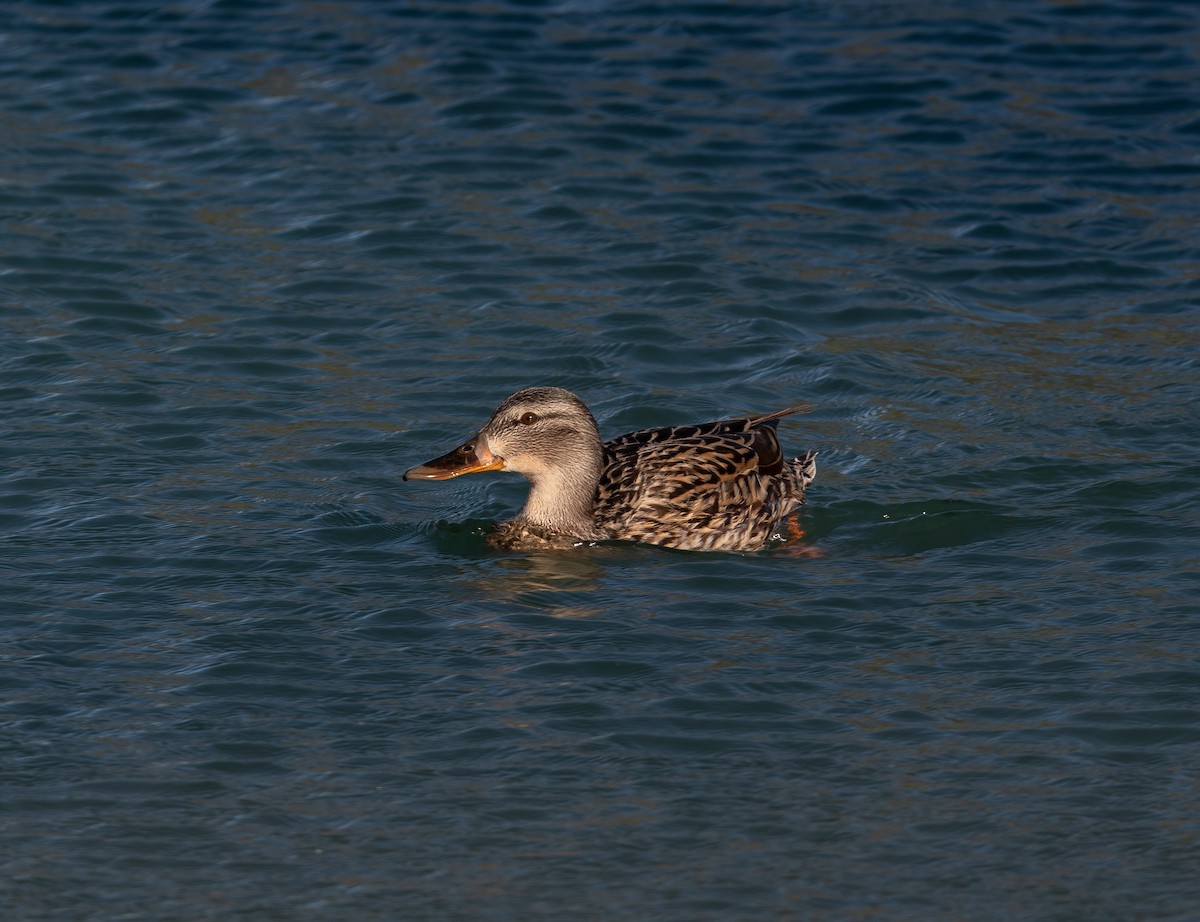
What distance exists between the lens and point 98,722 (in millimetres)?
8461

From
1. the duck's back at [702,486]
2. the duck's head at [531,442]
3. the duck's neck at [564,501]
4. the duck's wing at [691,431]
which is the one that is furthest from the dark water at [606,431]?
the duck's wing at [691,431]

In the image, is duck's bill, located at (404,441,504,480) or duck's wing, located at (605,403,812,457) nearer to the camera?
duck's bill, located at (404,441,504,480)

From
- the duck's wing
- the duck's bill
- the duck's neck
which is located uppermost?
the duck's bill

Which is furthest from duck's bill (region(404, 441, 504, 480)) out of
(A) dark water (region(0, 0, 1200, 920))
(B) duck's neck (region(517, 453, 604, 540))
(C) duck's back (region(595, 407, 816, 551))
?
(C) duck's back (region(595, 407, 816, 551))

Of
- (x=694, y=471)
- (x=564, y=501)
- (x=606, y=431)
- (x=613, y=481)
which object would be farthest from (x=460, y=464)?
(x=606, y=431)

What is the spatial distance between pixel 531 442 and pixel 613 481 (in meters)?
0.59

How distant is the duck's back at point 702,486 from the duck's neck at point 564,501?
11 cm

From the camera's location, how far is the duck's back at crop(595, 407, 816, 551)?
1109cm

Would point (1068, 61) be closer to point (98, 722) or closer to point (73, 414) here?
point (73, 414)

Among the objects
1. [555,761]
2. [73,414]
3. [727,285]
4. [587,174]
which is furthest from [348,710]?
[587,174]

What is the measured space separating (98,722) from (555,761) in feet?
6.42

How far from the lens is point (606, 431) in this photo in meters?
12.7

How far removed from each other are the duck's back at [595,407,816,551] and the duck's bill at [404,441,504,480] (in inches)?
27.3

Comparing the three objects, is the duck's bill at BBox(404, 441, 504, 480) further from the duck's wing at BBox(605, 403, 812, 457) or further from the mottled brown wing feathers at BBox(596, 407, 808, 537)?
the duck's wing at BBox(605, 403, 812, 457)
